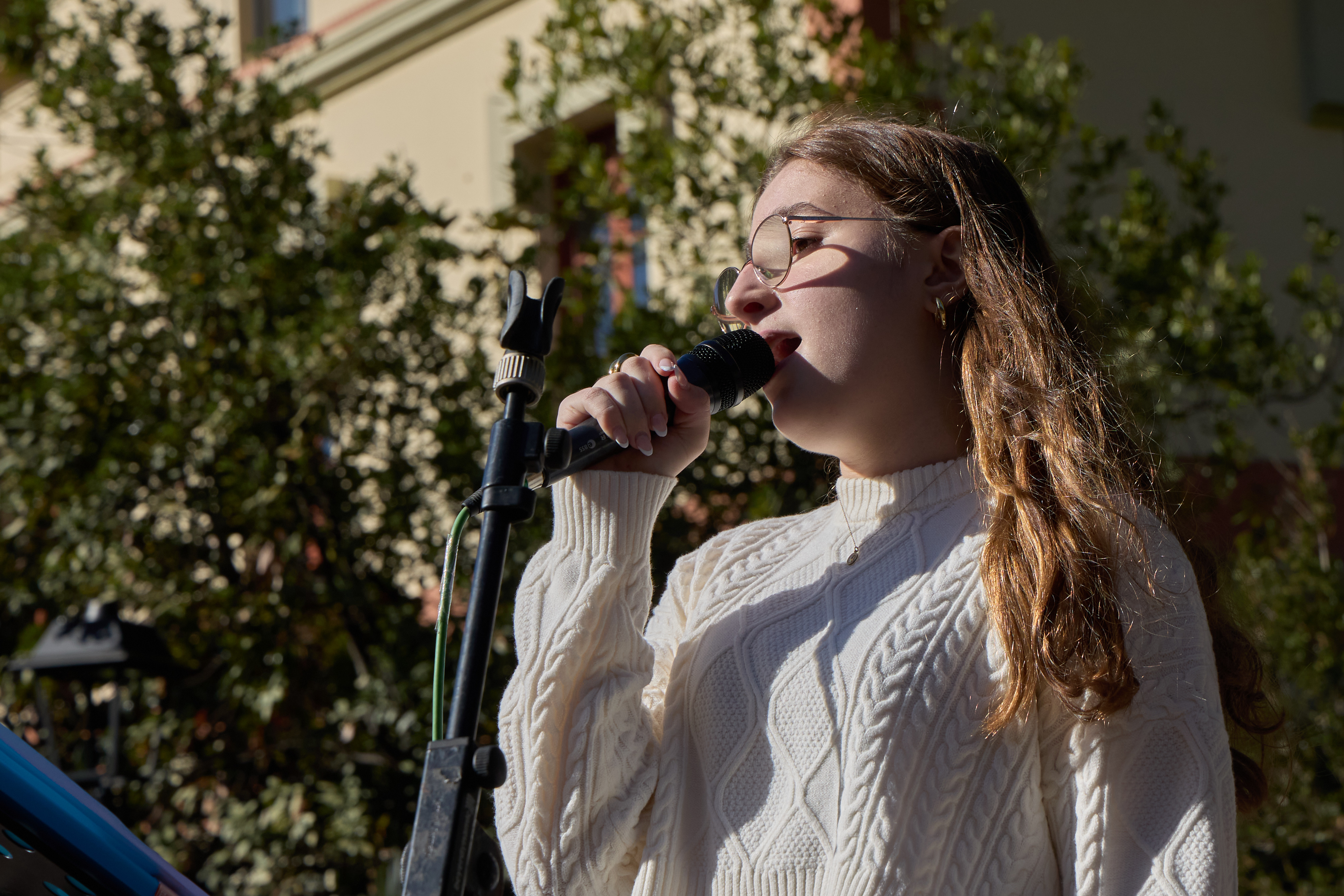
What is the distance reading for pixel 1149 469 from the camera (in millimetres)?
1675

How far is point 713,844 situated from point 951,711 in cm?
35

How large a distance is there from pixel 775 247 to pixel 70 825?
1.11 metres

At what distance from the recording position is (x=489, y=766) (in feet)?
3.65

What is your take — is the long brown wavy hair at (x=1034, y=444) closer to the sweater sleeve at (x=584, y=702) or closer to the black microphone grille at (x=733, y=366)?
the black microphone grille at (x=733, y=366)

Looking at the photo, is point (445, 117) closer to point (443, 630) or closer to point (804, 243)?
point (804, 243)

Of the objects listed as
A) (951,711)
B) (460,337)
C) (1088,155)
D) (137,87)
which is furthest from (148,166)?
(951,711)

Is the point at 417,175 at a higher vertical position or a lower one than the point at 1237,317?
higher

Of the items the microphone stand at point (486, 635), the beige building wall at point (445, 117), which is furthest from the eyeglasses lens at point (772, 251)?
the beige building wall at point (445, 117)

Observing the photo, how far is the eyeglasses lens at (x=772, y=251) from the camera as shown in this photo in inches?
66.8

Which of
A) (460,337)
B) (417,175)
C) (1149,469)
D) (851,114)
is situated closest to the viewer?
(1149,469)

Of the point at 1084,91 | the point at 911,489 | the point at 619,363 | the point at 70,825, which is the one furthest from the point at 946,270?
the point at 1084,91

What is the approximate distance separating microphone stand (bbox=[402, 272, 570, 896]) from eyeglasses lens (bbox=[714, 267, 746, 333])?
1.73ft

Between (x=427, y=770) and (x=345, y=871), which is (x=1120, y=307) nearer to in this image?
(x=345, y=871)

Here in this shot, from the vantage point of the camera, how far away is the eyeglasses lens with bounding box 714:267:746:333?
5.91 ft
